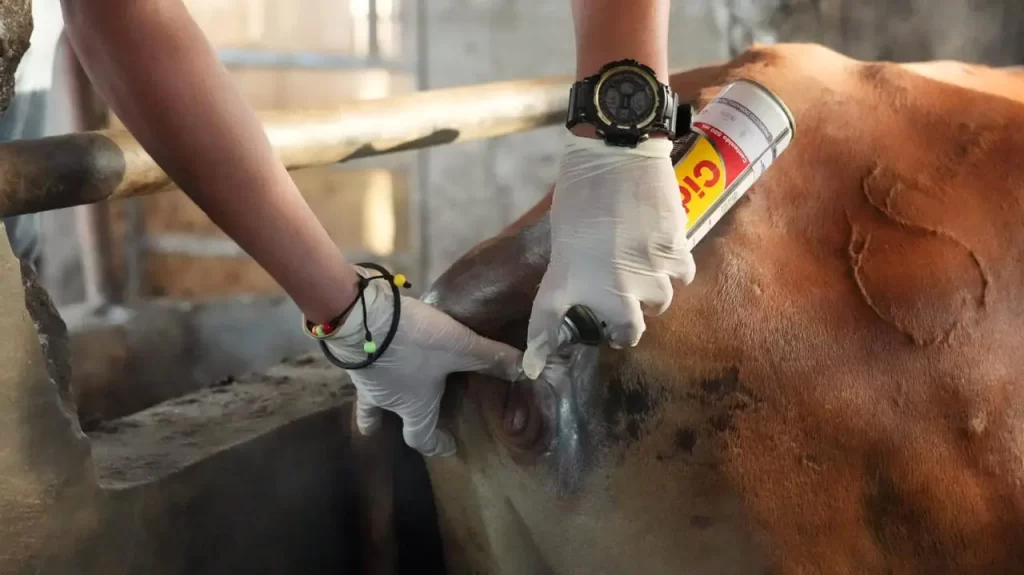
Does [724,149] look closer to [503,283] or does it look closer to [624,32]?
[624,32]

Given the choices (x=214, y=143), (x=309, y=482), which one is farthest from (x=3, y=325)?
(x=309, y=482)

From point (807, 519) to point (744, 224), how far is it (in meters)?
0.30

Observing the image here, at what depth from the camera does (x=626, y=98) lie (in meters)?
0.74

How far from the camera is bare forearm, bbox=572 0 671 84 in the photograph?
0.76m

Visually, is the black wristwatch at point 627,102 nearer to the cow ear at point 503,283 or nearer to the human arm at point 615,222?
the human arm at point 615,222

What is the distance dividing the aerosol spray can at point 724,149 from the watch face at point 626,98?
0.06 meters

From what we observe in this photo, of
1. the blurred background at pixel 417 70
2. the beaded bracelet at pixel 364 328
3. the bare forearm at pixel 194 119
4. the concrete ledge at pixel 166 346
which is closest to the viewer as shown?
the bare forearm at pixel 194 119

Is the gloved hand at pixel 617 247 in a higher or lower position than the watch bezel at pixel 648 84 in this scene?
lower

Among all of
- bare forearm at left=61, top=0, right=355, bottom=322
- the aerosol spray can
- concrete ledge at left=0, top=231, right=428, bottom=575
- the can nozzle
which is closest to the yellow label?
the aerosol spray can

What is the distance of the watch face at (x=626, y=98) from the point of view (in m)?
0.74

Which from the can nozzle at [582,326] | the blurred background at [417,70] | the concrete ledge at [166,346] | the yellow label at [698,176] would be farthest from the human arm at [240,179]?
the blurred background at [417,70]

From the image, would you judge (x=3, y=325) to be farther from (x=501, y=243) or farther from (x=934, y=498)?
(x=934, y=498)

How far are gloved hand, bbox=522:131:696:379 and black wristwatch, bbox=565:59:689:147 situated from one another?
0.04 ft

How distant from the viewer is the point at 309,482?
1074 mm
